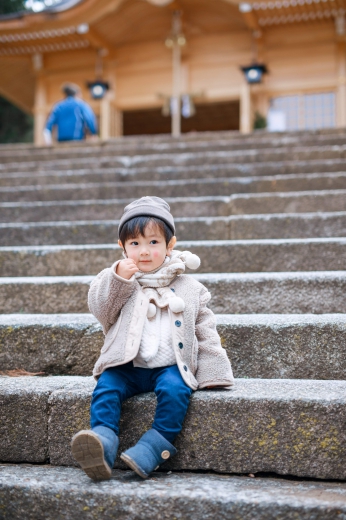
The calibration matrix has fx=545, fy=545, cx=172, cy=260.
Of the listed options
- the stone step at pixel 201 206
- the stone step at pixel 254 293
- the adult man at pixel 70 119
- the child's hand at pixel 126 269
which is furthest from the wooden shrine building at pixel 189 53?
the child's hand at pixel 126 269

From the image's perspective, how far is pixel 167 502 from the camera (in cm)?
152

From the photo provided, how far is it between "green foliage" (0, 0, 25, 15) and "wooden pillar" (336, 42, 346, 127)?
1147 cm

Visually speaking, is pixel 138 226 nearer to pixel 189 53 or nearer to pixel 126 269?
pixel 126 269

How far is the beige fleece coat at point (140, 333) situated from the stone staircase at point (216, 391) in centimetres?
A: 9

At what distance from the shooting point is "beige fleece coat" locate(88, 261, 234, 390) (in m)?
1.86

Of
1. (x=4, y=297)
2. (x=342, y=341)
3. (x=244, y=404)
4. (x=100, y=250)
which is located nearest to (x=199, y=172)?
(x=100, y=250)

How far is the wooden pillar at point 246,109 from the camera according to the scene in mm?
10180

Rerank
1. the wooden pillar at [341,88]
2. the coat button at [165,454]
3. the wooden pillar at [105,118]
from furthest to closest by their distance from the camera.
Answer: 1. the wooden pillar at [105,118]
2. the wooden pillar at [341,88]
3. the coat button at [165,454]

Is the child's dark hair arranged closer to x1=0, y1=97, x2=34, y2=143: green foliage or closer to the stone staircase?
the stone staircase

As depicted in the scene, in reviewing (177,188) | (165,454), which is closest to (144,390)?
(165,454)

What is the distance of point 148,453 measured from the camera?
1658 millimetres

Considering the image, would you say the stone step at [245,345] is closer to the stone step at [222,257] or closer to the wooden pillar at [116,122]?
the stone step at [222,257]

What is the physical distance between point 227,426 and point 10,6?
18.3 meters

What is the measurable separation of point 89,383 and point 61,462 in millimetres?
289
